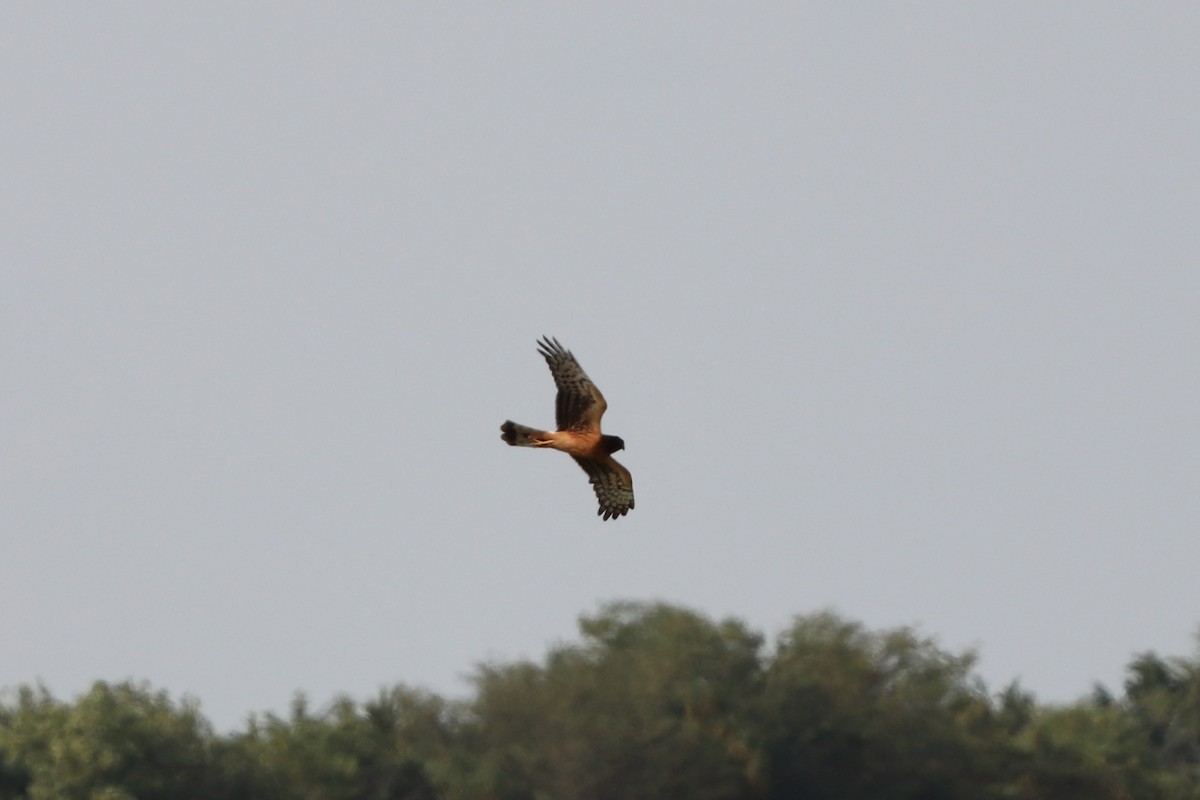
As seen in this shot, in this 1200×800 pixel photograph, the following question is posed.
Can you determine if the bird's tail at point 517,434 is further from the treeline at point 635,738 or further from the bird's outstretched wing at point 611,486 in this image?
the treeline at point 635,738

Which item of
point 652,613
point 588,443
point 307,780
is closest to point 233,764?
point 307,780

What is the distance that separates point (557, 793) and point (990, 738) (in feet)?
43.7

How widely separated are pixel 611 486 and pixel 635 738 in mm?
33643

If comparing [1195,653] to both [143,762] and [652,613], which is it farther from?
[143,762]

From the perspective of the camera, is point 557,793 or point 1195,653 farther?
point 1195,653

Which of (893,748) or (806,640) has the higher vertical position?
(806,640)

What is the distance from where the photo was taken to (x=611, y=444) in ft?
68.9

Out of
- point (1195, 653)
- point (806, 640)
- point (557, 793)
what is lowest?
point (557, 793)

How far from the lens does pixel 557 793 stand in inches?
2109

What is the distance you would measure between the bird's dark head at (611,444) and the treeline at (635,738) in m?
32.8

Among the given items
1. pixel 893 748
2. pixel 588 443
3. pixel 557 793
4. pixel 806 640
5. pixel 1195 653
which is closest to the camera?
pixel 588 443

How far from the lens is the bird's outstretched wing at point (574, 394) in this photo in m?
21.0

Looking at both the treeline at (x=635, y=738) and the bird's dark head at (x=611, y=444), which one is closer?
the bird's dark head at (x=611, y=444)

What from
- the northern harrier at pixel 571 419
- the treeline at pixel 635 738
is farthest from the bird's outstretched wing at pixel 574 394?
the treeline at pixel 635 738
